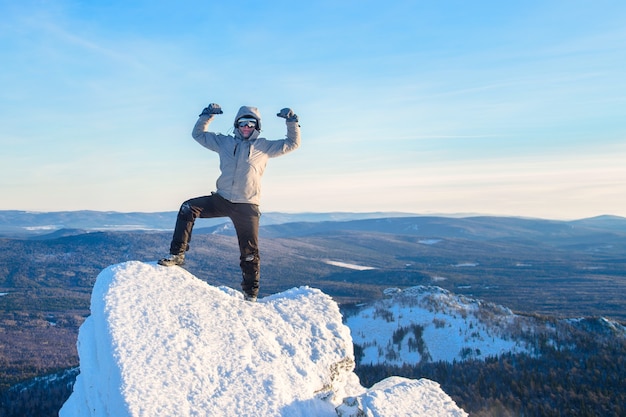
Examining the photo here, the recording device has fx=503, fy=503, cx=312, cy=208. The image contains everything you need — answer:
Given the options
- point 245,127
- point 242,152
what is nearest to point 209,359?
point 242,152

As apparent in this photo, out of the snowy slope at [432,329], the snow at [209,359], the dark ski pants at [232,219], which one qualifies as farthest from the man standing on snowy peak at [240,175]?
the snowy slope at [432,329]

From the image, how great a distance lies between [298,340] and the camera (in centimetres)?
998

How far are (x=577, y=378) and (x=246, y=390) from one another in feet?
128

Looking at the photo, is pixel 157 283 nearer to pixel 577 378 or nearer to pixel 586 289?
pixel 577 378

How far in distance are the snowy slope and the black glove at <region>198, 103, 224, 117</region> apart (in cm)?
4323

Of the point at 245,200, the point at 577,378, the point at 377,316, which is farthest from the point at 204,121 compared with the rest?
the point at 377,316

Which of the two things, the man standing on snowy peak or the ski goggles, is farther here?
the ski goggles

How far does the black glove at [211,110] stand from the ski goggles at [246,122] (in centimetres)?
61

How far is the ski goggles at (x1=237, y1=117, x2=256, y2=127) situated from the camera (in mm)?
11359

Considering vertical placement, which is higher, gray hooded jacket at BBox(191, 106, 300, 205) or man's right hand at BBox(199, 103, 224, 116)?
man's right hand at BBox(199, 103, 224, 116)

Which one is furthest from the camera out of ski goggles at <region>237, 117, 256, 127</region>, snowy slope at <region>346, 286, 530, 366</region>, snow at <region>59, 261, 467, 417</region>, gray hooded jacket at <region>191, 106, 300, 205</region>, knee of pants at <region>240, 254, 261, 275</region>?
snowy slope at <region>346, 286, 530, 366</region>

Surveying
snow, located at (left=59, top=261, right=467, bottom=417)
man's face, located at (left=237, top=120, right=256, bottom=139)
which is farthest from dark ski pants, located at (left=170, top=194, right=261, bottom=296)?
man's face, located at (left=237, top=120, right=256, bottom=139)

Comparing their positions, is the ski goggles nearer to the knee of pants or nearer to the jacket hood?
the jacket hood

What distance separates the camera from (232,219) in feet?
37.9
